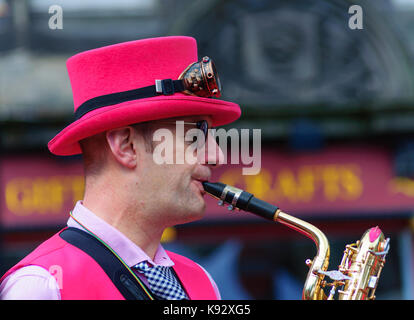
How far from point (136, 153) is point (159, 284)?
57 cm

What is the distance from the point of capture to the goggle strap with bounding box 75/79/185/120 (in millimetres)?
2266

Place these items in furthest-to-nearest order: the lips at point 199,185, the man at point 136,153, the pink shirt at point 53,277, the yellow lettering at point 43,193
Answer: the yellow lettering at point 43,193, the lips at point 199,185, the man at point 136,153, the pink shirt at point 53,277

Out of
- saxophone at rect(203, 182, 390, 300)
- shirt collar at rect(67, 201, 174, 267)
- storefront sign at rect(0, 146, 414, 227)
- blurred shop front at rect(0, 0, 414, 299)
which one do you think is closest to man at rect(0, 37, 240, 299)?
shirt collar at rect(67, 201, 174, 267)

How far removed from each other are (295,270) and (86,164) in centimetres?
645

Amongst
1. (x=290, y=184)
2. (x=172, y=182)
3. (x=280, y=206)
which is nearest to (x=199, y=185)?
(x=172, y=182)

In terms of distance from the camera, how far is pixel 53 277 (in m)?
1.98

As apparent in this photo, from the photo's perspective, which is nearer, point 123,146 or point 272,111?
point 123,146

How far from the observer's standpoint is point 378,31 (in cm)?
823

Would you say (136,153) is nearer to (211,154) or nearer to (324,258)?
(211,154)

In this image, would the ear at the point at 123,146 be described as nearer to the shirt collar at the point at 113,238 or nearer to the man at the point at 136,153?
the man at the point at 136,153

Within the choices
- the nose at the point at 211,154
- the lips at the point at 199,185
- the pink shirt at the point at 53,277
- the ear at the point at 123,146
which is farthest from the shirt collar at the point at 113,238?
the nose at the point at 211,154

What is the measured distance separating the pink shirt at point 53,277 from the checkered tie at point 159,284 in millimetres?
26

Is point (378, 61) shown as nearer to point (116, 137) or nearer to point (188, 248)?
point (188, 248)

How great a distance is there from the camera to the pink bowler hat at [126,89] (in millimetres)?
2207
